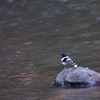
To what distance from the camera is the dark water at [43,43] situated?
10.4 m

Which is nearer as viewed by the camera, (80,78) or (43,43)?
(80,78)

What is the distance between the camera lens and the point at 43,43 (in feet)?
53.0

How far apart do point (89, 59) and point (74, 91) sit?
312cm

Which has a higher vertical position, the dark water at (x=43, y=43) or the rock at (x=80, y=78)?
the rock at (x=80, y=78)

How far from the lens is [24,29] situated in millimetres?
18938

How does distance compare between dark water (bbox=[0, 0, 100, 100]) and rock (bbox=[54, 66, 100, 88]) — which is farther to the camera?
dark water (bbox=[0, 0, 100, 100])

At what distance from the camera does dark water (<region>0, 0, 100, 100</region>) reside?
1039cm

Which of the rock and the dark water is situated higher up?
the rock

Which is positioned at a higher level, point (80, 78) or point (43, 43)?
→ point (80, 78)

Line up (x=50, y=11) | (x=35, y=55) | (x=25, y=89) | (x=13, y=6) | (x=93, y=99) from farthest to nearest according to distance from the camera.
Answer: (x=13, y=6) → (x=50, y=11) → (x=35, y=55) → (x=25, y=89) → (x=93, y=99)

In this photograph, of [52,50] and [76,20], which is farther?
[76,20]

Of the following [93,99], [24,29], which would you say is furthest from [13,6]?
[93,99]

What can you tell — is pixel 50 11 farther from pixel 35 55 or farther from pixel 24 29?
pixel 35 55

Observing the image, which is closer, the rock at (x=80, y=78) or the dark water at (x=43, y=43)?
the rock at (x=80, y=78)
